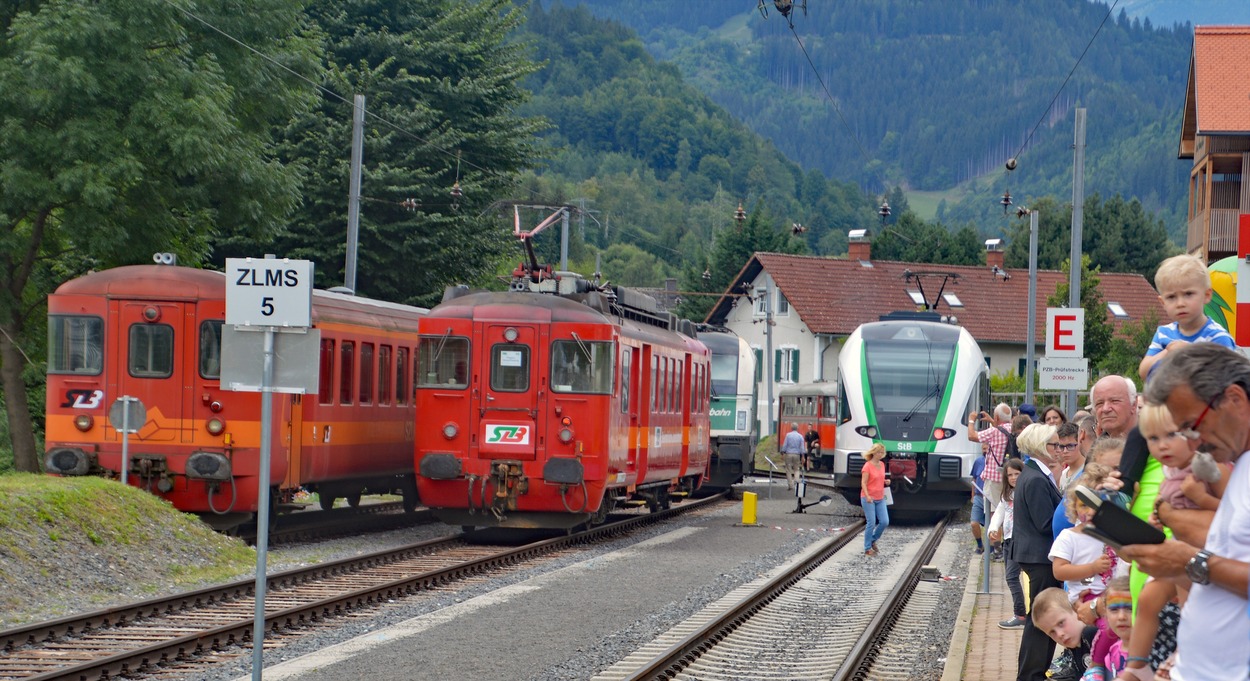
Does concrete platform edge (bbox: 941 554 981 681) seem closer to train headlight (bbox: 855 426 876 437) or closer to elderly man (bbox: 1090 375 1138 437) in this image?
elderly man (bbox: 1090 375 1138 437)

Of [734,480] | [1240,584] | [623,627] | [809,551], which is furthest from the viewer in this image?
[734,480]

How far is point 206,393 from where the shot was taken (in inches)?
727

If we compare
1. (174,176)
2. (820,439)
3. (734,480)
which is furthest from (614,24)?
(174,176)

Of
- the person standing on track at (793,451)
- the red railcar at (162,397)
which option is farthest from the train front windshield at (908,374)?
the red railcar at (162,397)

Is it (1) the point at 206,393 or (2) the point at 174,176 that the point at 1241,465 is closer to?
(1) the point at 206,393

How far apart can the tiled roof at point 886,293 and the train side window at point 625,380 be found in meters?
39.5

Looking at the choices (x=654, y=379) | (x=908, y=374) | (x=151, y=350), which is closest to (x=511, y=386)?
(x=654, y=379)

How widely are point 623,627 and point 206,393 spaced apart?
7.16 m

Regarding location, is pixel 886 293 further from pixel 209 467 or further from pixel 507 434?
→ pixel 209 467

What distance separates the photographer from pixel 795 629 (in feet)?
46.2

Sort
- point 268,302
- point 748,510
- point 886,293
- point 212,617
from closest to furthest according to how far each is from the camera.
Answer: point 268,302, point 212,617, point 748,510, point 886,293

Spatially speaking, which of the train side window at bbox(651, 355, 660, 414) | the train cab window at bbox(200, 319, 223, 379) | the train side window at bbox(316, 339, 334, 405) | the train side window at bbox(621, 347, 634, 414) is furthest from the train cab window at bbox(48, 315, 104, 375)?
the train side window at bbox(651, 355, 660, 414)

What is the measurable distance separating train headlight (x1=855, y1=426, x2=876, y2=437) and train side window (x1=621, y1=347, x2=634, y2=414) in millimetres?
6353

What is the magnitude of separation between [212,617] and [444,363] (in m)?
7.41
